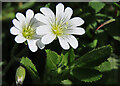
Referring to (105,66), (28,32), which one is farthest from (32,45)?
(105,66)

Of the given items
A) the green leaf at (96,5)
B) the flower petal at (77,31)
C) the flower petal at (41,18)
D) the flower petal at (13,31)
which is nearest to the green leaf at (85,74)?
the flower petal at (77,31)

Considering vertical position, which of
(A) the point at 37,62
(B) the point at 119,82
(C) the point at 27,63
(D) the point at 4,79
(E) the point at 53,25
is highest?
(E) the point at 53,25

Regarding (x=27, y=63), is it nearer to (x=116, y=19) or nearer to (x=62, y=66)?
(x=62, y=66)

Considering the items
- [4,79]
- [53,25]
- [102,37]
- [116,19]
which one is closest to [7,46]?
[4,79]

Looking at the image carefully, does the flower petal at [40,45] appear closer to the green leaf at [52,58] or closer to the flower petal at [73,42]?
the green leaf at [52,58]

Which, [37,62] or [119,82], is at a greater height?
[37,62]

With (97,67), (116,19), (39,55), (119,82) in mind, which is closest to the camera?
(97,67)

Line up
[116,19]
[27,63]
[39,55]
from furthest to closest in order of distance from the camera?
[116,19], [39,55], [27,63]

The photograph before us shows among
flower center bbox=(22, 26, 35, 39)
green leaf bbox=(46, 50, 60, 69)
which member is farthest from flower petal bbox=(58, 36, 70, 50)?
flower center bbox=(22, 26, 35, 39)
